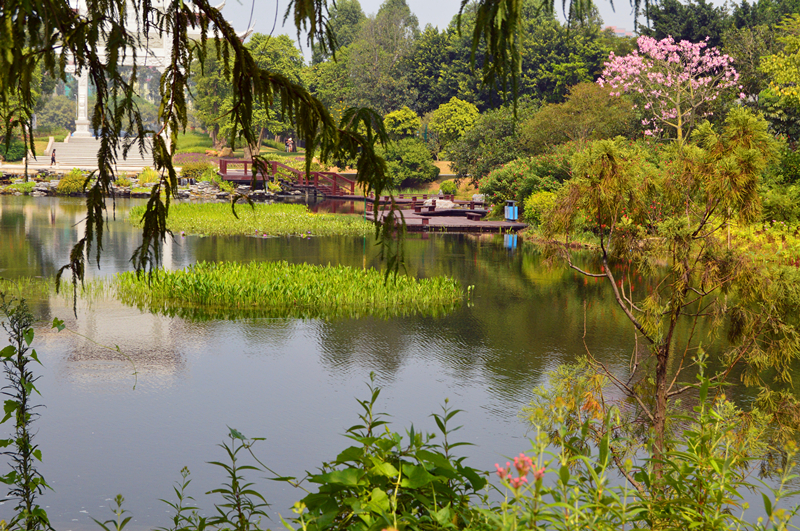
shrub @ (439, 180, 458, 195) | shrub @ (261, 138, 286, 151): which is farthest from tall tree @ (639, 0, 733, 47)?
shrub @ (261, 138, 286, 151)

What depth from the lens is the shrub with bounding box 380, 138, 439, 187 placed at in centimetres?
4978

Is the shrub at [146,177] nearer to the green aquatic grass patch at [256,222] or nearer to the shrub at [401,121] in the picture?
the shrub at [401,121]

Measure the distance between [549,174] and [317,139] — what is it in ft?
85.8

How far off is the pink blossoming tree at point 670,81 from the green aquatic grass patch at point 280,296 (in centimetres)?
2280

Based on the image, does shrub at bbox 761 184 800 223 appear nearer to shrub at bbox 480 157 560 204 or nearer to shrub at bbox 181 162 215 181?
shrub at bbox 480 157 560 204

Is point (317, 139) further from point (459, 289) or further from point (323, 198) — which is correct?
point (323, 198)

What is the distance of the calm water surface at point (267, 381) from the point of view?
6480 millimetres

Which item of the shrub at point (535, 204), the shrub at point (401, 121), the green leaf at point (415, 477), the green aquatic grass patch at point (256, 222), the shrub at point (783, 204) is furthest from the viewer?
the shrub at point (401, 121)

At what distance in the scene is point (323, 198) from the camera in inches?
1797

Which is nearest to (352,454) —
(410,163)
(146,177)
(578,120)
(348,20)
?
(578,120)

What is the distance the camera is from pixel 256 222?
2730cm

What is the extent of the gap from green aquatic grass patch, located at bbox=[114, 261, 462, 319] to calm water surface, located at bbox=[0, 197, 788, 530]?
54 cm

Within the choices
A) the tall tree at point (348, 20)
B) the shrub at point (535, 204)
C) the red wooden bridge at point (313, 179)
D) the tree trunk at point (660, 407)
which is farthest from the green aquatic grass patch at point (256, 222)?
the tall tree at point (348, 20)

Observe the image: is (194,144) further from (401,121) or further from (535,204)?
(535,204)
